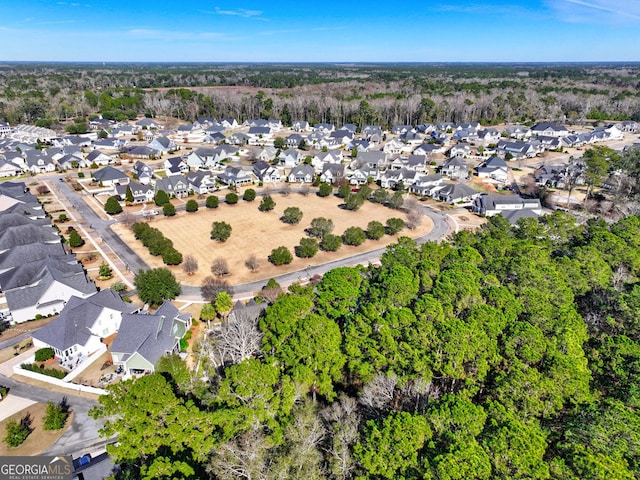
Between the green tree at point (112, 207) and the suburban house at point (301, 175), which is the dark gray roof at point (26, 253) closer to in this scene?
the green tree at point (112, 207)

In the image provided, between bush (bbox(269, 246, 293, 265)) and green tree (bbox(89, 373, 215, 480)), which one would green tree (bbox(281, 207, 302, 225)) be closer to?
bush (bbox(269, 246, 293, 265))

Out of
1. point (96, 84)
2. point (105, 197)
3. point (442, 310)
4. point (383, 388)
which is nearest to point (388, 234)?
point (442, 310)

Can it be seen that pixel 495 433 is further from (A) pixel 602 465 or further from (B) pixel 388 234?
(B) pixel 388 234

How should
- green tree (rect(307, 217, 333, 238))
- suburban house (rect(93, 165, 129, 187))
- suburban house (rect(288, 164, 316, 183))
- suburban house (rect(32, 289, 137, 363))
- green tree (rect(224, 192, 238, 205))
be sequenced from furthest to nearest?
suburban house (rect(288, 164, 316, 183)) → suburban house (rect(93, 165, 129, 187)) → green tree (rect(224, 192, 238, 205)) → green tree (rect(307, 217, 333, 238)) → suburban house (rect(32, 289, 137, 363))

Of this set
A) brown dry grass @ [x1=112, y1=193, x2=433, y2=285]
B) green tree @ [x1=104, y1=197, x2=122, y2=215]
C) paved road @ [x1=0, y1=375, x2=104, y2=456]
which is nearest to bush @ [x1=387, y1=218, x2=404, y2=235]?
brown dry grass @ [x1=112, y1=193, x2=433, y2=285]

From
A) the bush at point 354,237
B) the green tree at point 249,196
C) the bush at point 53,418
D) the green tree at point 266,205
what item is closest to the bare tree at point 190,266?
the bush at point 354,237

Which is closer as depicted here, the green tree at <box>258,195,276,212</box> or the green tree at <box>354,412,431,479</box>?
the green tree at <box>354,412,431,479</box>
